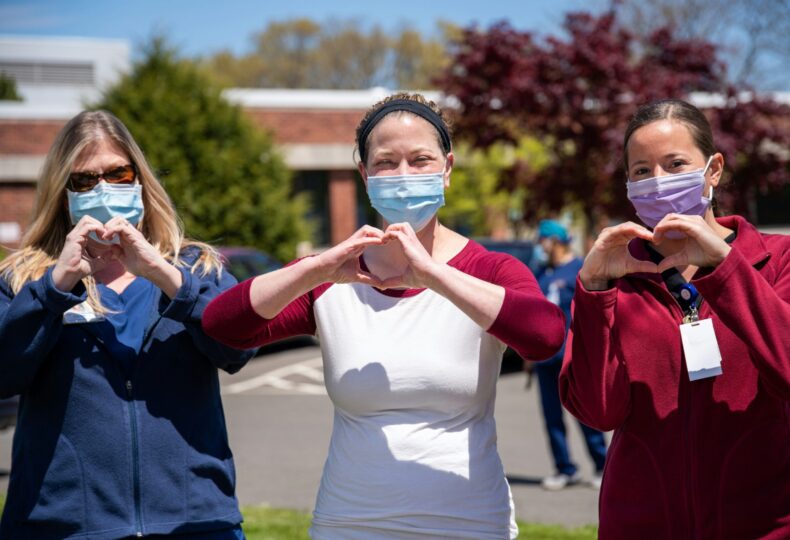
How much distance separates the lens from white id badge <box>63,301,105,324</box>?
3123mm

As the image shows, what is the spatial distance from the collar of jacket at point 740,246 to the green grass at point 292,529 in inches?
138

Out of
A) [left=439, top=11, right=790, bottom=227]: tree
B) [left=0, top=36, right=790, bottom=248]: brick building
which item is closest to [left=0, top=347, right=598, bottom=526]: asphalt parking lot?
[left=439, top=11, right=790, bottom=227]: tree

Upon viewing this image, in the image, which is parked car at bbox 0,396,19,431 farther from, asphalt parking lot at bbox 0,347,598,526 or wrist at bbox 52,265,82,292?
wrist at bbox 52,265,82,292

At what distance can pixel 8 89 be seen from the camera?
130ft

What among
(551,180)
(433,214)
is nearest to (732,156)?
(551,180)

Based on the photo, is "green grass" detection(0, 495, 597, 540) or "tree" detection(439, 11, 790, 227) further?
"tree" detection(439, 11, 790, 227)

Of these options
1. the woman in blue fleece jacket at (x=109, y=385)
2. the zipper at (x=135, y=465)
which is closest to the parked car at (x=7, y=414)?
the woman in blue fleece jacket at (x=109, y=385)

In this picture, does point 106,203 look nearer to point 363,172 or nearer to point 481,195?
point 363,172

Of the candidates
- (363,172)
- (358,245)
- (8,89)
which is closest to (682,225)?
(358,245)

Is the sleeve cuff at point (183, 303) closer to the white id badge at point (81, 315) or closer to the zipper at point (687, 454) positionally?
the white id badge at point (81, 315)

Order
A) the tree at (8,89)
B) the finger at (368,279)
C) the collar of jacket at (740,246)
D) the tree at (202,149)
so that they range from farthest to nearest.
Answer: the tree at (8,89), the tree at (202,149), the finger at (368,279), the collar of jacket at (740,246)

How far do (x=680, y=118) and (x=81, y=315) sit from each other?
1923 millimetres

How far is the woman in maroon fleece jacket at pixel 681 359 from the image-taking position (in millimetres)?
2492

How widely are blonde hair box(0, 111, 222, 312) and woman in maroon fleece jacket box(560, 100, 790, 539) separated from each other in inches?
54.4
